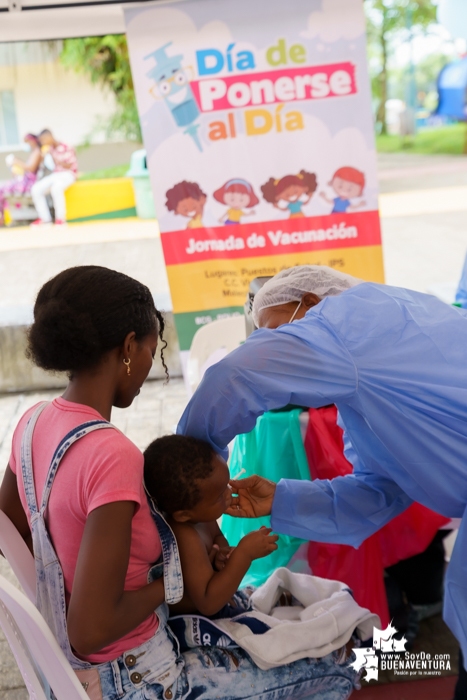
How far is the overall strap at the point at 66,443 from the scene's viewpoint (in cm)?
124

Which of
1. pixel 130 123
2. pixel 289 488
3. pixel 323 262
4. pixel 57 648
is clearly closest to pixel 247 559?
pixel 289 488

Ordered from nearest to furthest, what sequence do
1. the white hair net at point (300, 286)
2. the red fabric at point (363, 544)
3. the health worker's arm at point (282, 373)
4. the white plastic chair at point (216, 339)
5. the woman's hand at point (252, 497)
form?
1. the health worker's arm at point (282, 373)
2. the woman's hand at point (252, 497)
3. the white hair net at point (300, 286)
4. the red fabric at point (363, 544)
5. the white plastic chair at point (216, 339)

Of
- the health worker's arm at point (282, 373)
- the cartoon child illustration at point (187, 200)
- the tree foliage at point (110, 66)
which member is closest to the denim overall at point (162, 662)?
the health worker's arm at point (282, 373)

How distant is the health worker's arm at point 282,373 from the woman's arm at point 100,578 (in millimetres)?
300

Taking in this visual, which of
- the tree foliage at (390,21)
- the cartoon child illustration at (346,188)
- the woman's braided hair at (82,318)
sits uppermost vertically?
the tree foliage at (390,21)

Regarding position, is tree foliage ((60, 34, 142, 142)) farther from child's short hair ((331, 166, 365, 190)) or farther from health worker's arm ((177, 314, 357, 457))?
health worker's arm ((177, 314, 357, 457))

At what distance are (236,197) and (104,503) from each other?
305cm

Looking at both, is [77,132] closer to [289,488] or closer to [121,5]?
[121,5]

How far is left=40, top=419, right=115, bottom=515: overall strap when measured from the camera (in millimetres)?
1239

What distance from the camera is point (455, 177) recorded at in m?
15.5

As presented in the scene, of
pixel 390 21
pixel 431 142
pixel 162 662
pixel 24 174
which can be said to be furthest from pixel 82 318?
pixel 431 142

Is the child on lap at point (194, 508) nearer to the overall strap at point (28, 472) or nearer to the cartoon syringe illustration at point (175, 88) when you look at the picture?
the overall strap at point (28, 472)

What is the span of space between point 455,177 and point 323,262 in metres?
12.7

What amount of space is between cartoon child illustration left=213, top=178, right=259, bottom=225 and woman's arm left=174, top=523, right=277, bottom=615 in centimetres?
281
